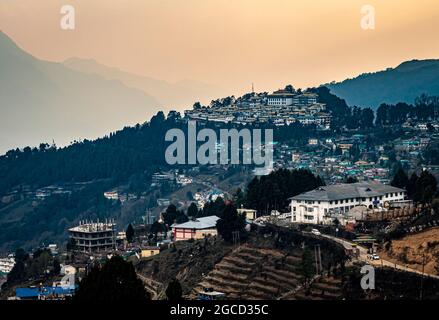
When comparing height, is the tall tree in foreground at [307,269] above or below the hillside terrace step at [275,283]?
above

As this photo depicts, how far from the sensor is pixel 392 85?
141375mm

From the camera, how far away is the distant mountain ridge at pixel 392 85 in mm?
134875

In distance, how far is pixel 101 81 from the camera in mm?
161000

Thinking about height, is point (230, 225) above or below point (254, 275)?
above

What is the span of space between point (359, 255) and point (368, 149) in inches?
1860

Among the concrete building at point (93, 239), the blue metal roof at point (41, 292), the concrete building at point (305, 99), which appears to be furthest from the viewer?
the concrete building at point (305, 99)

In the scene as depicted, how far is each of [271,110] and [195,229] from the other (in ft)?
174

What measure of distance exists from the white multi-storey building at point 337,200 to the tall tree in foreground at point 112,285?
15447 millimetres

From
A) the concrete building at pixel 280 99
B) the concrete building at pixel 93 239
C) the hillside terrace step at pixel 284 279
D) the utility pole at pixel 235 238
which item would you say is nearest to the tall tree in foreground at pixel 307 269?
the hillside terrace step at pixel 284 279

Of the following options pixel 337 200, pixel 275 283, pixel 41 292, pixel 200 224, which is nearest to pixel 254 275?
pixel 275 283

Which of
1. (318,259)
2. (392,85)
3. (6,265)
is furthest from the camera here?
(392,85)

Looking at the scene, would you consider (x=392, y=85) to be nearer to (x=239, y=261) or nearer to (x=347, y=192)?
(x=347, y=192)

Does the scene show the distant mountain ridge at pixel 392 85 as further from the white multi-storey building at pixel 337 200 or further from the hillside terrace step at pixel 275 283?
the hillside terrace step at pixel 275 283
